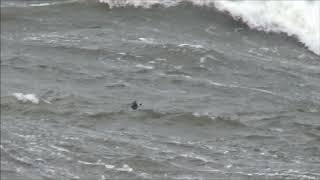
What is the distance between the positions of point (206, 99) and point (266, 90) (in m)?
0.82

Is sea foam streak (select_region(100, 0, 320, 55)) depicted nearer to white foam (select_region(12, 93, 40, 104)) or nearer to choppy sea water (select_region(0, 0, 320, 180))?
choppy sea water (select_region(0, 0, 320, 180))

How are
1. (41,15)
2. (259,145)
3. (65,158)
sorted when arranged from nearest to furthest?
1. (65,158)
2. (259,145)
3. (41,15)

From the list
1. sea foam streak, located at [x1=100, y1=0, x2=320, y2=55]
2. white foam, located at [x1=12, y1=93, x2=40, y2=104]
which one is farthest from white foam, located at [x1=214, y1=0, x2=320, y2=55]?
white foam, located at [x1=12, y1=93, x2=40, y2=104]

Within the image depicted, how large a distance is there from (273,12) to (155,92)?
415cm

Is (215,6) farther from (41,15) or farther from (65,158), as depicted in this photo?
(65,158)

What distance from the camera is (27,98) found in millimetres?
8125

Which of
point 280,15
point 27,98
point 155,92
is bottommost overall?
point 27,98

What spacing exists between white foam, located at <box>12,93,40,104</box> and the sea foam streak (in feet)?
13.4

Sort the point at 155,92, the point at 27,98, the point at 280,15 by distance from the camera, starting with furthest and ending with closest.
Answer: the point at 280,15 → the point at 155,92 → the point at 27,98

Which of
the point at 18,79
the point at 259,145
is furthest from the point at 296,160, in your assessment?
the point at 18,79

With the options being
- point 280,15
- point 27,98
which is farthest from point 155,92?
point 280,15

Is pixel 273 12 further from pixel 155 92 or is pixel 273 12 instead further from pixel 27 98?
pixel 27 98

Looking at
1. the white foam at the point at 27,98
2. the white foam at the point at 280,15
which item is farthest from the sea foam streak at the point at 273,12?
the white foam at the point at 27,98

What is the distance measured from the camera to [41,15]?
450 inches
